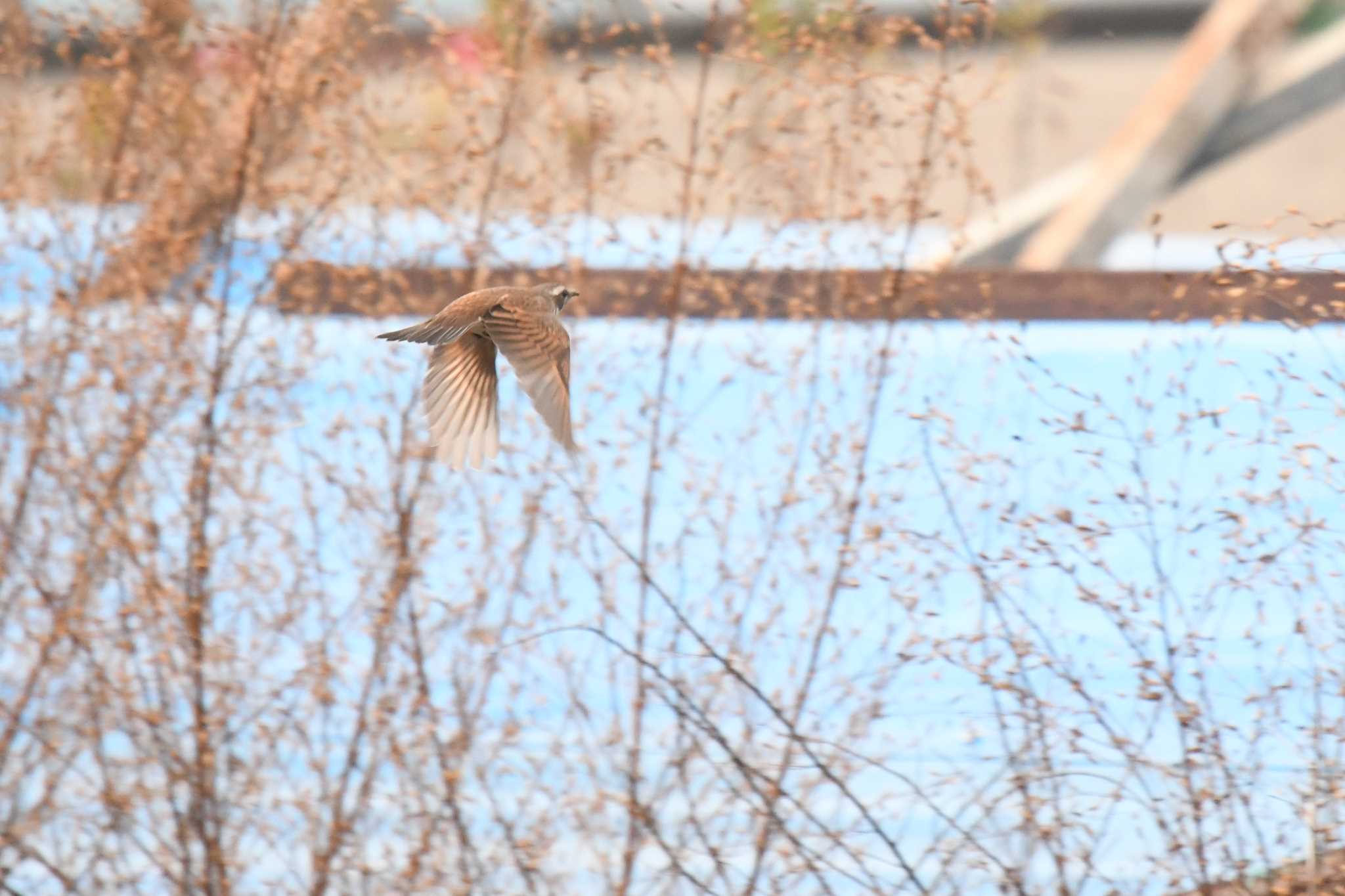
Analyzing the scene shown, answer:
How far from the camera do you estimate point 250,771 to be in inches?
118

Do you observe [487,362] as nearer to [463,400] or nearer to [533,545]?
[463,400]

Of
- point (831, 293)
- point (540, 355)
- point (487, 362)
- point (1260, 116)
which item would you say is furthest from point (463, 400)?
point (1260, 116)

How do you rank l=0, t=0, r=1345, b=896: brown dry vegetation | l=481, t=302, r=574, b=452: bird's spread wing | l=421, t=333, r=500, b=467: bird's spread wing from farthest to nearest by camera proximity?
l=0, t=0, r=1345, b=896: brown dry vegetation → l=421, t=333, r=500, b=467: bird's spread wing → l=481, t=302, r=574, b=452: bird's spread wing

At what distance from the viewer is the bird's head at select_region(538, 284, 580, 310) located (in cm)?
244

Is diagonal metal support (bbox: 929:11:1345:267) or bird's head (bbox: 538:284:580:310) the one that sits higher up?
diagonal metal support (bbox: 929:11:1345:267)

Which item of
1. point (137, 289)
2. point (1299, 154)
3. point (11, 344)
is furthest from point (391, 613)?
point (1299, 154)

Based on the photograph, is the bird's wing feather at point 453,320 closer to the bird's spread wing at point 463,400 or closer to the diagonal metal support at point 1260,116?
the bird's spread wing at point 463,400

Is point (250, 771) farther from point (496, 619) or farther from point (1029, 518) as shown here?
point (1029, 518)

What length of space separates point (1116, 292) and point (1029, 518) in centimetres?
150

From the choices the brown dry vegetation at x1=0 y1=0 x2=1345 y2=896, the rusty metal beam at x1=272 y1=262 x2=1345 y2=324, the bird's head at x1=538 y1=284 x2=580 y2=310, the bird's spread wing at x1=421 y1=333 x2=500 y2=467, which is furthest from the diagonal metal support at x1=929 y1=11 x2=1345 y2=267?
the bird's head at x1=538 y1=284 x2=580 y2=310

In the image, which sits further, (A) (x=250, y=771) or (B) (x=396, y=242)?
(B) (x=396, y=242)

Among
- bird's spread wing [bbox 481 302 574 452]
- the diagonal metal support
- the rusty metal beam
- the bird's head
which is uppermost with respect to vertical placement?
the diagonal metal support

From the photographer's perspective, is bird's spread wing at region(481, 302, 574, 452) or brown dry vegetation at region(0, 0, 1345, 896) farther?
brown dry vegetation at region(0, 0, 1345, 896)

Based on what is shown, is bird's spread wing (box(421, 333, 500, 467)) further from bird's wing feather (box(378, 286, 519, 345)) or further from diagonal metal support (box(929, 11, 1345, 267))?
diagonal metal support (box(929, 11, 1345, 267))
